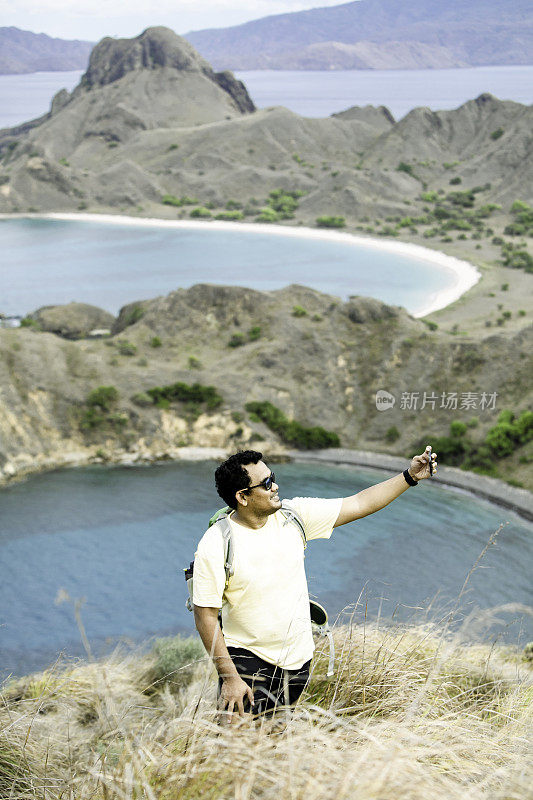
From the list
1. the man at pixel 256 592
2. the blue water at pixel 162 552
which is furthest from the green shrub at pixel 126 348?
the man at pixel 256 592

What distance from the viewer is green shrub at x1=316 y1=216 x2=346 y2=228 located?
311ft

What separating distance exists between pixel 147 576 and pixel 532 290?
4877 cm

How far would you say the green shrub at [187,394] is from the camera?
35094 mm

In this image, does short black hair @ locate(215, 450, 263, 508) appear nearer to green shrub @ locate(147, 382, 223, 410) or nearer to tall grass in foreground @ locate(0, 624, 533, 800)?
tall grass in foreground @ locate(0, 624, 533, 800)

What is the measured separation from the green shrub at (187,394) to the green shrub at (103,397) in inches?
69.3

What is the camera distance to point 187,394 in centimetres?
3538

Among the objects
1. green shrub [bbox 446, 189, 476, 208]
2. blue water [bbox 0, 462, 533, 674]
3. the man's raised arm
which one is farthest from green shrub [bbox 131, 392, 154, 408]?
green shrub [bbox 446, 189, 476, 208]

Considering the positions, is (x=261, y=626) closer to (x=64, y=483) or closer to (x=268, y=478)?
(x=268, y=478)

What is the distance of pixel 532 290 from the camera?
201 feet

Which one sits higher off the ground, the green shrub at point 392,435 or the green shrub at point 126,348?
the green shrub at point 126,348

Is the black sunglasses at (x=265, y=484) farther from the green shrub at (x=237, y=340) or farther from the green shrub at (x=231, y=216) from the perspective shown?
the green shrub at (x=231, y=216)

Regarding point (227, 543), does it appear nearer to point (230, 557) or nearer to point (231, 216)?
point (230, 557)

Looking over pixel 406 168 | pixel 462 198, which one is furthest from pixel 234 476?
pixel 406 168

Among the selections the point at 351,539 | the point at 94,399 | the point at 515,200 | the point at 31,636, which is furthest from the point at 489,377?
the point at 515,200
